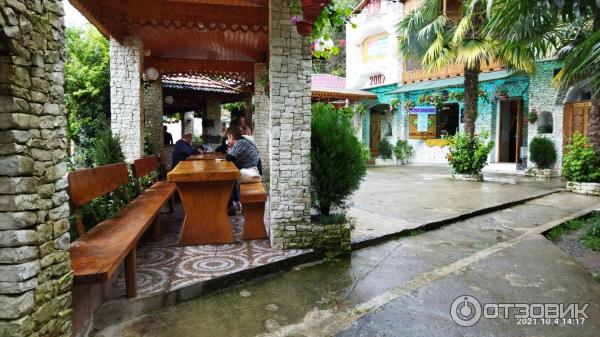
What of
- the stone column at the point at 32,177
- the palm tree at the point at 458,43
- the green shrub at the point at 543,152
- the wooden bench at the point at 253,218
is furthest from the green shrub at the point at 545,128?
the stone column at the point at 32,177

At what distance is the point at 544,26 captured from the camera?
21.1 ft

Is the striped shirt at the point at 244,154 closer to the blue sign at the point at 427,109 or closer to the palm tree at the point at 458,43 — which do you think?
the palm tree at the point at 458,43

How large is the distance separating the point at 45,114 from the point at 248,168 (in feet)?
11.9

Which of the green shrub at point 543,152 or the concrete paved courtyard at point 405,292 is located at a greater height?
the green shrub at point 543,152

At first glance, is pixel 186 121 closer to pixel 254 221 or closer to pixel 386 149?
pixel 386 149

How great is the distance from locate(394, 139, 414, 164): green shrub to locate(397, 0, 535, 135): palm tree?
6.15 meters

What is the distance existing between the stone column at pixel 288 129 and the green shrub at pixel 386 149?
48.9 feet

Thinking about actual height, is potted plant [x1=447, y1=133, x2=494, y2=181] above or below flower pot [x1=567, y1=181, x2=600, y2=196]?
above

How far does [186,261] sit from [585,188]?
31.3ft

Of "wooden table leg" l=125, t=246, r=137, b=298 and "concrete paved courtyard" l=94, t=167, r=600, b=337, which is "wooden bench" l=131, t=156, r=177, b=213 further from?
"concrete paved courtyard" l=94, t=167, r=600, b=337

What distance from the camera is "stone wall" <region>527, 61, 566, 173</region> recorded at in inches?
503

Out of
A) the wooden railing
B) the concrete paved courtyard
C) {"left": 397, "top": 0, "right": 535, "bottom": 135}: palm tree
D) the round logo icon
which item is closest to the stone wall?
the wooden railing

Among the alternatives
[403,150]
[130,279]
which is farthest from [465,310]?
[403,150]

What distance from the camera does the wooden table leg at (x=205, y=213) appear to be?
4.53 metres
